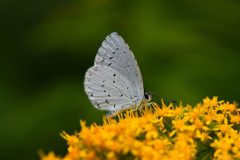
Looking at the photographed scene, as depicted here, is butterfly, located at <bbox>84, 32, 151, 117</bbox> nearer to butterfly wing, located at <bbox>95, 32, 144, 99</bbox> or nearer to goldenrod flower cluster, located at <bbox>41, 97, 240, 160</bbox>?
butterfly wing, located at <bbox>95, 32, 144, 99</bbox>

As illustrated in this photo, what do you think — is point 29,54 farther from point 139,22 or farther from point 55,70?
point 139,22

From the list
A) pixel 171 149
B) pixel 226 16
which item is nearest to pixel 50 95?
pixel 226 16

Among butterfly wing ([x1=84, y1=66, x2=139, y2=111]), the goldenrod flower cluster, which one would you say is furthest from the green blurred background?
the goldenrod flower cluster

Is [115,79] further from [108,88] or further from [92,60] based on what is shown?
[92,60]

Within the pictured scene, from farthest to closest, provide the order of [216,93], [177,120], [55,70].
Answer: [55,70], [216,93], [177,120]

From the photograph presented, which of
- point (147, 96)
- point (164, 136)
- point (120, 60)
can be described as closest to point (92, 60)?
point (120, 60)
